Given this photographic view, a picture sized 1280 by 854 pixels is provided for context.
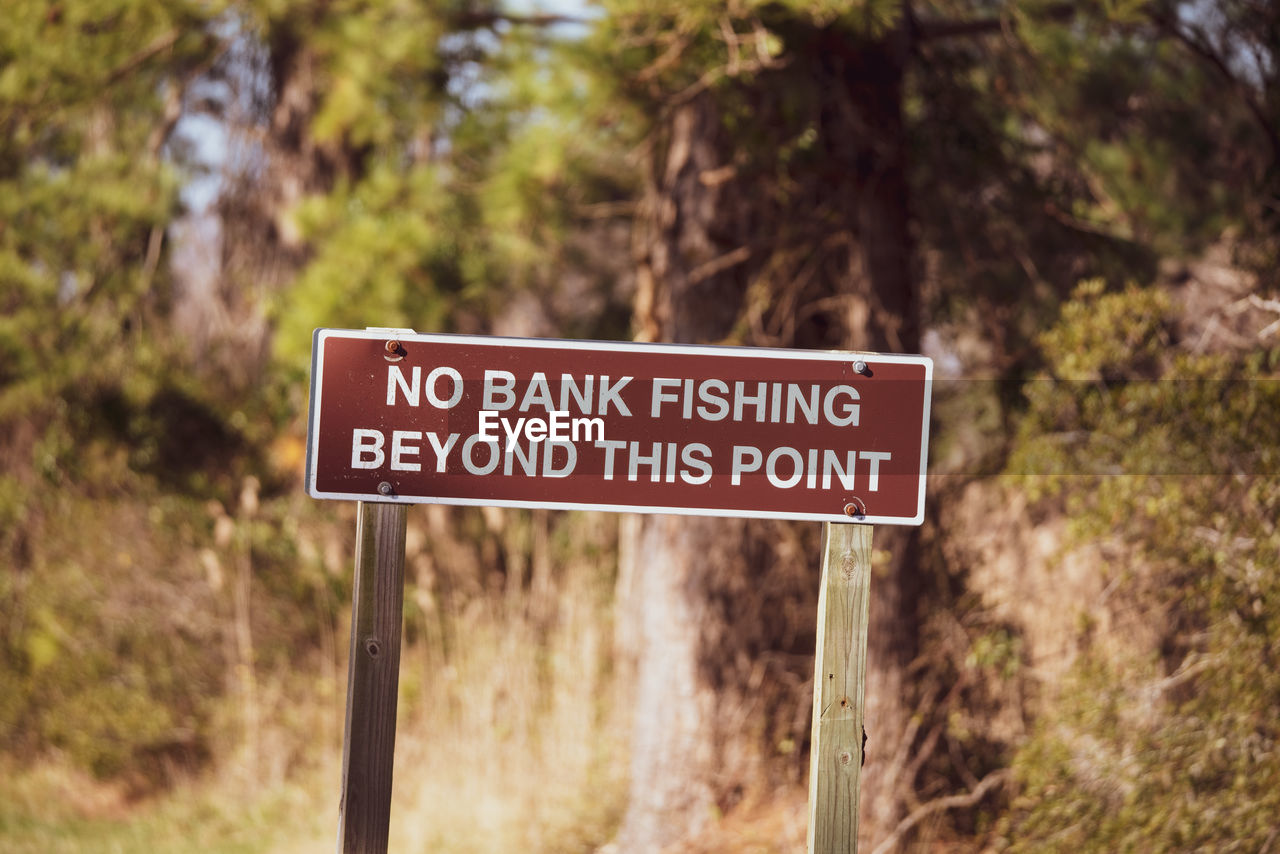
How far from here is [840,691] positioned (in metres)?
2.25

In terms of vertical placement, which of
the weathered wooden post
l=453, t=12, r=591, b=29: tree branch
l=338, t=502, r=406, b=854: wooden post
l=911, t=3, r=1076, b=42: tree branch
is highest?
l=453, t=12, r=591, b=29: tree branch

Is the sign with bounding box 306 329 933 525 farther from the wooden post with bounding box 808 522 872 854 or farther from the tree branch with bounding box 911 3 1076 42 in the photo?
the tree branch with bounding box 911 3 1076 42

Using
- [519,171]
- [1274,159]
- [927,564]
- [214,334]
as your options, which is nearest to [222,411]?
[214,334]

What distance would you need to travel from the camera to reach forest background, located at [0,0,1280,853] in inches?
144

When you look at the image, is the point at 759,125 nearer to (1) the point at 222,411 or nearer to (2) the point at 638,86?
(2) the point at 638,86

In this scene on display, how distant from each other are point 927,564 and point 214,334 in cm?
495

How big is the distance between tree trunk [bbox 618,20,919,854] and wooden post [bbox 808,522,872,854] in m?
2.06

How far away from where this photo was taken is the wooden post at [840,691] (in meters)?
2.24

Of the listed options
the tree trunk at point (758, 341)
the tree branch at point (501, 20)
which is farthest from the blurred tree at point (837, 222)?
the tree branch at point (501, 20)

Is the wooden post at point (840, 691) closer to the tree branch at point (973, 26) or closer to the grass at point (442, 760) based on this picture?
the grass at point (442, 760)

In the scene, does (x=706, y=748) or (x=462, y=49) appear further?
(x=462, y=49)

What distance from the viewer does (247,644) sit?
5.65 meters

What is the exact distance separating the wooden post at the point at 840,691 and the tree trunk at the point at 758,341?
81.0 inches

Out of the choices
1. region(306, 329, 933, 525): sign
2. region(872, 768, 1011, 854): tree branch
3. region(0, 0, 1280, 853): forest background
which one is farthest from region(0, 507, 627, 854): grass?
region(306, 329, 933, 525): sign
